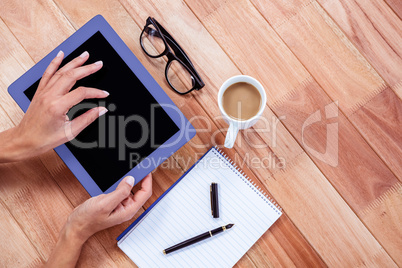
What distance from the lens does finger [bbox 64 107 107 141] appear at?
774 millimetres

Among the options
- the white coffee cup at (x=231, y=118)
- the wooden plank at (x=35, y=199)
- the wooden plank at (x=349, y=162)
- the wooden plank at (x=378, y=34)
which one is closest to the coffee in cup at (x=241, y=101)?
the white coffee cup at (x=231, y=118)

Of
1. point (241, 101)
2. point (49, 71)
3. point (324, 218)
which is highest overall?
point (49, 71)

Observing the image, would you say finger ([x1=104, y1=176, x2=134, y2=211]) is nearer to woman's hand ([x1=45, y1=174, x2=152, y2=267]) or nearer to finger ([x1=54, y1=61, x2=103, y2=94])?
woman's hand ([x1=45, y1=174, x2=152, y2=267])

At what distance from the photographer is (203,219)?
0.89m

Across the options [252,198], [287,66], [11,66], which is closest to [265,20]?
[287,66]

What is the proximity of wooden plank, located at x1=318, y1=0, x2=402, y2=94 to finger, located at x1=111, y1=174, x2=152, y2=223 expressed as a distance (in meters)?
0.72

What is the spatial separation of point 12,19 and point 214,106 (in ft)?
2.17

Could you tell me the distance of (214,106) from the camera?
0.91 m

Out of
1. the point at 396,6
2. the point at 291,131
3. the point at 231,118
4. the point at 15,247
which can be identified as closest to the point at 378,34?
the point at 396,6

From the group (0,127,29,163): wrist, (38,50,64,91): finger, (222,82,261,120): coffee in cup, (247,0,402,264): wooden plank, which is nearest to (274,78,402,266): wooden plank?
(247,0,402,264): wooden plank

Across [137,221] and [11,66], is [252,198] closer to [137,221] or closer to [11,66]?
[137,221]

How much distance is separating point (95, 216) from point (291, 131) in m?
0.59

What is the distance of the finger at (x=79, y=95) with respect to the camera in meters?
0.77

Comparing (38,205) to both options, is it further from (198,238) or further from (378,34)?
(378,34)
